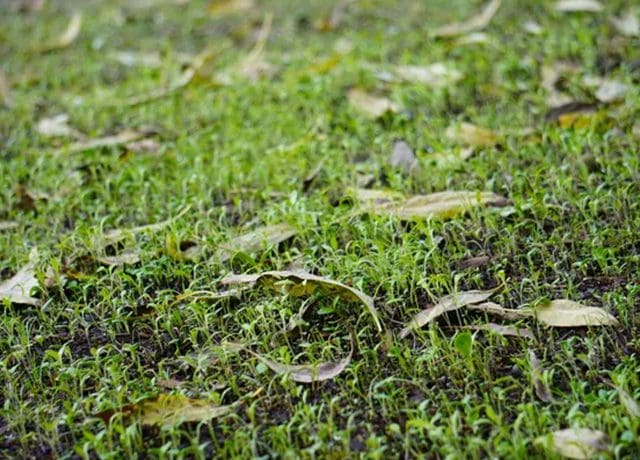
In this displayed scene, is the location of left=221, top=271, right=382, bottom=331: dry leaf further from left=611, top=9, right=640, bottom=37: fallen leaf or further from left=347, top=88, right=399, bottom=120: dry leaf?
left=611, top=9, right=640, bottom=37: fallen leaf

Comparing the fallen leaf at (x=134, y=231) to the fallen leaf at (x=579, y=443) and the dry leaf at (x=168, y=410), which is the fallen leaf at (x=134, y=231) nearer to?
the dry leaf at (x=168, y=410)

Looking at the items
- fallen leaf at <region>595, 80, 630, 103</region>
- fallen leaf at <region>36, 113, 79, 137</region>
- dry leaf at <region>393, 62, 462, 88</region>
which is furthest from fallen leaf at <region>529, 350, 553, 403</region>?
fallen leaf at <region>36, 113, 79, 137</region>

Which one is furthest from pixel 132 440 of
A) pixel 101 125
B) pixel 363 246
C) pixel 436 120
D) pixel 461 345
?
pixel 101 125

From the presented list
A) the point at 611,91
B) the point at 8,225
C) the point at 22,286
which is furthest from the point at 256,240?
the point at 611,91

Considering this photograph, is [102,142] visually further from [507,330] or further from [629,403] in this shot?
[629,403]

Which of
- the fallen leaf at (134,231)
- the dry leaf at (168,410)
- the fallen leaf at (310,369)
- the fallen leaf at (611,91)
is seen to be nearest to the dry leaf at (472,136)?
the fallen leaf at (611,91)

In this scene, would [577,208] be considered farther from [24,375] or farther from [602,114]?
[24,375]

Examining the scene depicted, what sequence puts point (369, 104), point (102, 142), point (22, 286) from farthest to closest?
point (369, 104) < point (102, 142) < point (22, 286)
